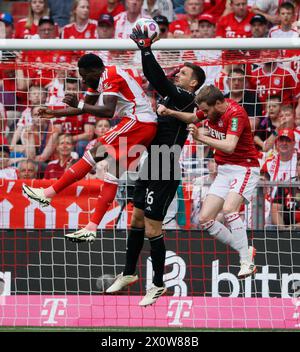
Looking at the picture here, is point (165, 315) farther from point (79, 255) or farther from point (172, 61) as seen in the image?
point (172, 61)

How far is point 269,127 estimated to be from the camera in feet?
40.6

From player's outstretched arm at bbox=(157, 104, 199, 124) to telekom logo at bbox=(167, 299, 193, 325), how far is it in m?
2.31

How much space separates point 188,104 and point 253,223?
225 centimetres

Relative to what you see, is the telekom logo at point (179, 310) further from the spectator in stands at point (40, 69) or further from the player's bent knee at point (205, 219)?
the spectator in stands at point (40, 69)

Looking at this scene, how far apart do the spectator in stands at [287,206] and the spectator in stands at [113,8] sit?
5.53 m

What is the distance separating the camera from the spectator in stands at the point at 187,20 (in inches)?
609

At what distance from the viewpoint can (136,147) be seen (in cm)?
1024

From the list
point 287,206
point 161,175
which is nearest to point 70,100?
point 161,175

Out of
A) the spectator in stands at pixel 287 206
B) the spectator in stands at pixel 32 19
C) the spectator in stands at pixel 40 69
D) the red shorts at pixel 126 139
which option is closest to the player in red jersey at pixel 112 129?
the red shorts at pixel 126 139

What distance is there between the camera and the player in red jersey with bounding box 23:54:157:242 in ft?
32.8

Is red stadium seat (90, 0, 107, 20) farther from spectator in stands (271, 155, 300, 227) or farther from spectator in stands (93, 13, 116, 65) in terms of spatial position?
spectator in stands (271, 155, 300, 227)

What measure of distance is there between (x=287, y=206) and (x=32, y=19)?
6235 millimetres
